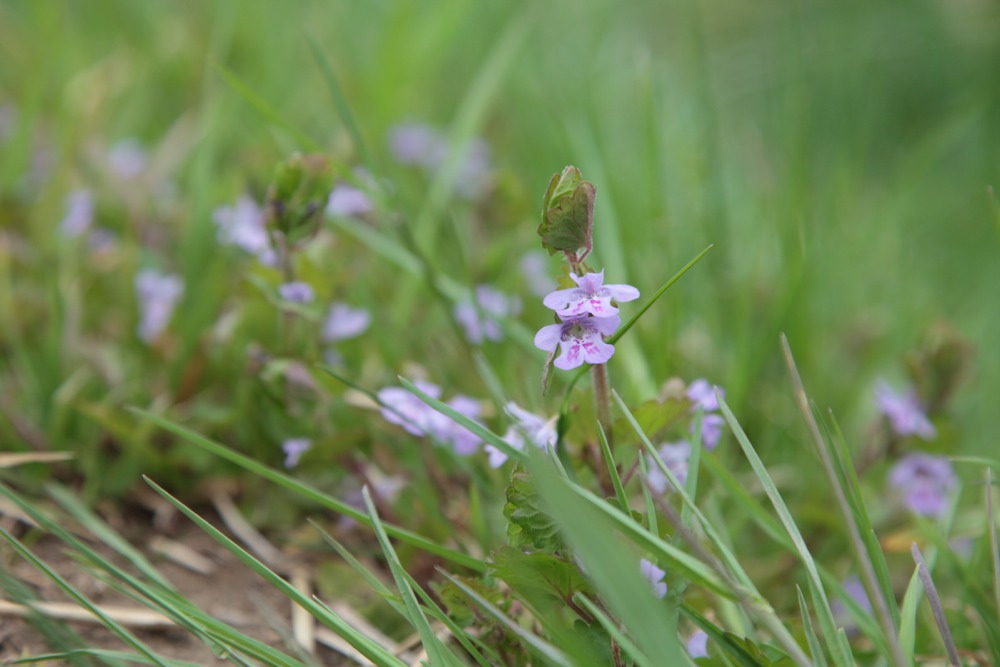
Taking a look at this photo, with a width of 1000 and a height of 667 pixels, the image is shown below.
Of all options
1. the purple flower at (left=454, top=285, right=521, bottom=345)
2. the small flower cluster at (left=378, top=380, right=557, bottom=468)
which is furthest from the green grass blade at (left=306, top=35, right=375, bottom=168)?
the small flower cluster at (left=378, top=380, right=557, bottom=468)

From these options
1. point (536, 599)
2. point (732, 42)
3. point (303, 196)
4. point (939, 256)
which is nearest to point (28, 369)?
point (303, 196)

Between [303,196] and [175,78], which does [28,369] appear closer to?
[303,196]

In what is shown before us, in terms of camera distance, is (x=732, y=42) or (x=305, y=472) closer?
(x=305, y=472)

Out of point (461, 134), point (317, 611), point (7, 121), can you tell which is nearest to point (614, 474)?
point (317, 611)

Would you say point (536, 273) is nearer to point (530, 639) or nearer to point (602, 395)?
point (602, 395)

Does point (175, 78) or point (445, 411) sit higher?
point (175, 78)

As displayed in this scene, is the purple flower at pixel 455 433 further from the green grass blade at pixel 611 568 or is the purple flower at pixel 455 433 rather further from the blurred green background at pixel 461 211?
the green grass blade at pixel 611 568
